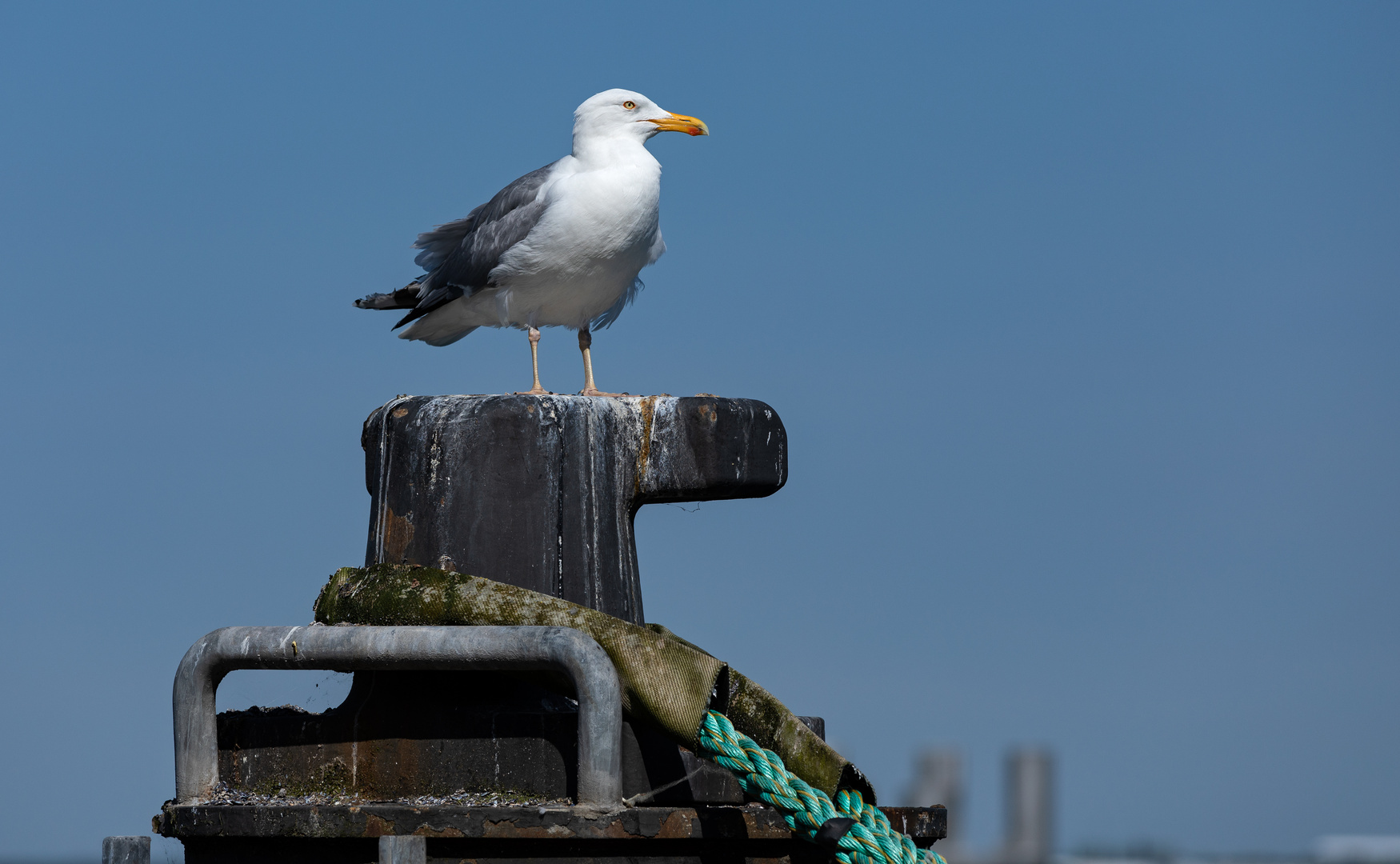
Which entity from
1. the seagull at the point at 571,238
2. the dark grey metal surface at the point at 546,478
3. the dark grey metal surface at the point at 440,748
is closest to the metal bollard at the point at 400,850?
the dark grey metal surface at the point at 440,748

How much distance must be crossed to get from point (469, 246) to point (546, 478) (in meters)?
3.30

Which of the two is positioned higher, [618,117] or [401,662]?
[618,117]

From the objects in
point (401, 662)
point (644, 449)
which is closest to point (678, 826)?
point (401, 662)

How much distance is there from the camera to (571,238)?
22.7 feet

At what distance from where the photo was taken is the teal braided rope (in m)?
3.19

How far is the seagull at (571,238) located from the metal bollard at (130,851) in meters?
3.27

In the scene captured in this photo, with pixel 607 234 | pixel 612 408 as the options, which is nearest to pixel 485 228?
pixel 607 234

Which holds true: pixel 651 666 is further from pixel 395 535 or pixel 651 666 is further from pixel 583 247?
pixel 583 247

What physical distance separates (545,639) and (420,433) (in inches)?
41.1

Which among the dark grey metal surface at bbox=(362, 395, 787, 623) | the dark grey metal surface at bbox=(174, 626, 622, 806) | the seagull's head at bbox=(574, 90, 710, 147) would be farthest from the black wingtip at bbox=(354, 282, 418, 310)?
the dark grey metal surface at bbox=(174, 626, 622, 806)

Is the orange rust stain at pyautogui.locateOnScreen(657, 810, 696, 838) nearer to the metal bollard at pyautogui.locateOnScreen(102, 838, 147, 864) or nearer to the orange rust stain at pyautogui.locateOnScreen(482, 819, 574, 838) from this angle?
the orange rust stain at pyautogui.locateOnScreen(482, 819, 574, 838)

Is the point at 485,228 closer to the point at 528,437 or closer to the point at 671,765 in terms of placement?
the point at 528,437

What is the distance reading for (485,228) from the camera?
7.01 metres

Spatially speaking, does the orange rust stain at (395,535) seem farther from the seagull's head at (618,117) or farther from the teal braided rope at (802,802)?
the seagull's head at (618,117)
